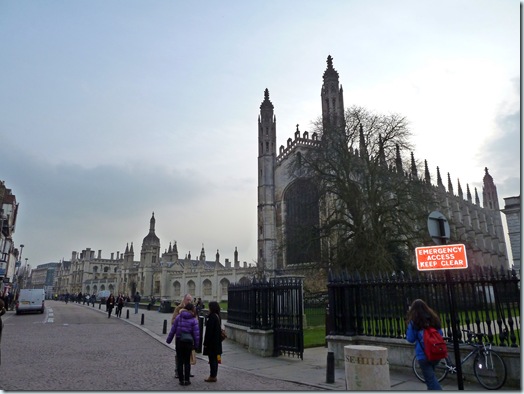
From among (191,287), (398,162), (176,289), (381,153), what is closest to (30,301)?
(381,153)

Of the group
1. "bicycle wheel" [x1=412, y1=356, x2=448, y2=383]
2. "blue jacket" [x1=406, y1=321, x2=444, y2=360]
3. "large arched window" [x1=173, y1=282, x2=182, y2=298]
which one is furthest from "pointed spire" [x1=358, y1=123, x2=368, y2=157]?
"large arched window" [x1=173, y1=282, x2=182, y2=298]

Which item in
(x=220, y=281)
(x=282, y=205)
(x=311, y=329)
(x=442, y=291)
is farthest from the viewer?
(x=220, y=281)

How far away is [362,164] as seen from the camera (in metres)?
24.9

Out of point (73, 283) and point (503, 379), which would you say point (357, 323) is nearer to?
point (503, 379)

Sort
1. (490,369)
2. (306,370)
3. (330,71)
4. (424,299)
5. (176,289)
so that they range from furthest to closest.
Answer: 1. (176,289)
2. (330,71)
3. (306,370)
4. (424,299)
5. (490,369)

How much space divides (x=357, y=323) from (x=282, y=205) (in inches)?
1387

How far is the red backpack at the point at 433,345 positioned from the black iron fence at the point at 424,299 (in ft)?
6.35

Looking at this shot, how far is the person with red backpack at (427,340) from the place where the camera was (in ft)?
17.9

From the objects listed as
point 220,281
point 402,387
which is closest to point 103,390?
point 402,387

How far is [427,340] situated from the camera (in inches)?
217

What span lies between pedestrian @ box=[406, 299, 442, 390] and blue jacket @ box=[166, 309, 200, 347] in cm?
388

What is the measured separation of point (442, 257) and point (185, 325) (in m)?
4.71

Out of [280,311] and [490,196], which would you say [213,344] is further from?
[490,196]

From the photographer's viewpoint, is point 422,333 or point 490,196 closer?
point 422,333
